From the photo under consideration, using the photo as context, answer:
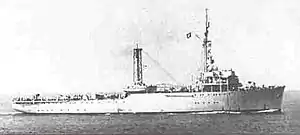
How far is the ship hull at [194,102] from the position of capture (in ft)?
213

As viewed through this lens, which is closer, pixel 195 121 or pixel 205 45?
pixel 195 121

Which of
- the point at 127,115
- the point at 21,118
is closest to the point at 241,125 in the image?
the point at 127,115

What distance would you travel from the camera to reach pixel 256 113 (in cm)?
6494

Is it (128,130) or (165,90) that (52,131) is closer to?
(128,130)

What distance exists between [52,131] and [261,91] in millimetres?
28780

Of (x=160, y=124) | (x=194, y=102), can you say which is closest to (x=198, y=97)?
(x=194, y=102)

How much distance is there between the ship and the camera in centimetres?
6512

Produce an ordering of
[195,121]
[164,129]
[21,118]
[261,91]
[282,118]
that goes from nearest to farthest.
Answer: [164,129], [195,121], [282,118], [261,91], [21,118]

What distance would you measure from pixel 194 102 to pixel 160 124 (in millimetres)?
11521

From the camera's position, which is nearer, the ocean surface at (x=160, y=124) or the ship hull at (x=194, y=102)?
the ocean surface at (x=160, y=124)

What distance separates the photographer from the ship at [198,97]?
65125 millimetres

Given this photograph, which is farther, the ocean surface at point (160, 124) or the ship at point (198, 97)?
the ship at point (198, 97)

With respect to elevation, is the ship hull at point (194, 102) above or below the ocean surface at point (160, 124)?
above

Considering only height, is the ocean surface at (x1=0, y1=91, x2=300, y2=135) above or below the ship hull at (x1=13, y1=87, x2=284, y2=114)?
below
